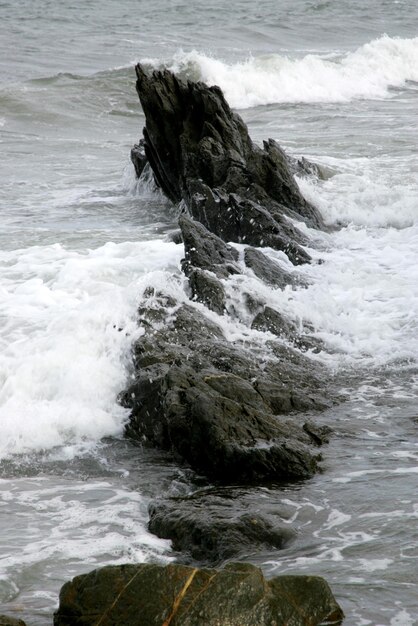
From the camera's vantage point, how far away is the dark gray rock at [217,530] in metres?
5.89

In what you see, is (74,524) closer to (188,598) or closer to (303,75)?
(188,598)

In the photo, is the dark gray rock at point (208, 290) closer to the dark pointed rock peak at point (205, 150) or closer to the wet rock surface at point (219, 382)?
the wet rock surface at point (219, 382)

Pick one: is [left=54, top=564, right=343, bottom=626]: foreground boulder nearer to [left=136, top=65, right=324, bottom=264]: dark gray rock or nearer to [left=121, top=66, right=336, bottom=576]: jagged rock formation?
[left=121, top=66, right=336, bottom=576]: jagged rock formation

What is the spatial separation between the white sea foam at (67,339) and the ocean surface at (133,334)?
2 cm

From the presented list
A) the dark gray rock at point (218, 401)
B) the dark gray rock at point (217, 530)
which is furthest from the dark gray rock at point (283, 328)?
the dark gray rock at point (217, 530)

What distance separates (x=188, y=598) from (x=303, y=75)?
28.0 meters

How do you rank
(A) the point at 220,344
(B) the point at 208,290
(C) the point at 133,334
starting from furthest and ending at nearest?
(B) the point at 208,290 < (C) the point at 133,334 < (A) the point at 220,344

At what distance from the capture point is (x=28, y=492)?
7.08 meters

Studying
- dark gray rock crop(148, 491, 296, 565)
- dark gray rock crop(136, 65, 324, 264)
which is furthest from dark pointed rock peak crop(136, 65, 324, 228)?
dark gray rock crop(148, 491, 296, 565)

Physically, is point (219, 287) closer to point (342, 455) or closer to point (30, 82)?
point (342, 455)

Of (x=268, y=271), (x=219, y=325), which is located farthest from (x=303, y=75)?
(x=219, y=325)

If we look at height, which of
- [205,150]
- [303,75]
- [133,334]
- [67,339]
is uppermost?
[303,75]

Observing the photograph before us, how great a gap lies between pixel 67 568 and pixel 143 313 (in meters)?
4.34

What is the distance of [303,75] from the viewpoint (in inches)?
1220
